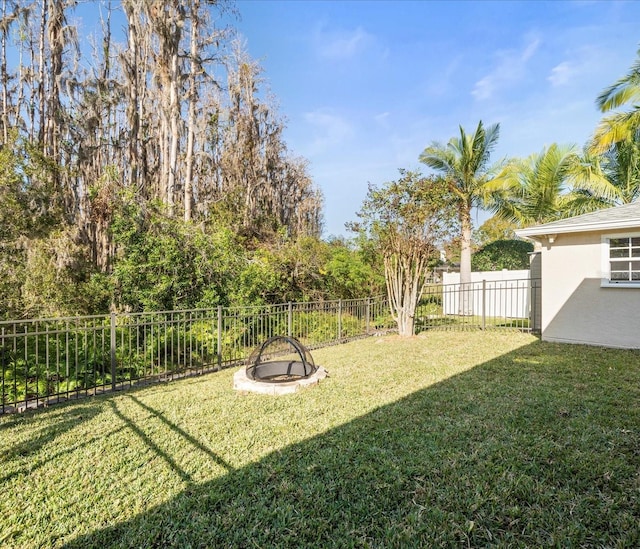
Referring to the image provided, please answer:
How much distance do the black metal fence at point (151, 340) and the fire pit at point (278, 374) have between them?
4.67 ft

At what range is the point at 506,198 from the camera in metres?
16.0

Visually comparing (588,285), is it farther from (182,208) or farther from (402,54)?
(182,208)

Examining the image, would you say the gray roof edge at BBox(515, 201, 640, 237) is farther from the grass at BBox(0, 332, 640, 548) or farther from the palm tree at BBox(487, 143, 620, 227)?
the palm tree at BBox(487, 143, 620, 227)

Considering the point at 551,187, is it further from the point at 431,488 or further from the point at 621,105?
the point at 431,488

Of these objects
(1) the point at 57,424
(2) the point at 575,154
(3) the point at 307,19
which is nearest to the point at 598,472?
(1) the point at 57,424

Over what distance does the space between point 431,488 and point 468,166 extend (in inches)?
601

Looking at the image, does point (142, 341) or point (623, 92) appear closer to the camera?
point (142, 341)

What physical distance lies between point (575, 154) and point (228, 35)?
44.9 feet

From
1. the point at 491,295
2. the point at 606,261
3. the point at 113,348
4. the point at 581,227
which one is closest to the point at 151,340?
the point at 113,348

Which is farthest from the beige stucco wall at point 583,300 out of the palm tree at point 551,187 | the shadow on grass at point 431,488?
the palm tree at point 551,187

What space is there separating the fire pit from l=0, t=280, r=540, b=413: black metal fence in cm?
142

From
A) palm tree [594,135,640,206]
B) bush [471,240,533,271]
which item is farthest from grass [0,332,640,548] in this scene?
bush [471,240,533,271]

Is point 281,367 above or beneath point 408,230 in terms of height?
beneath

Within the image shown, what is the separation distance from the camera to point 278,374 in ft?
19.0
